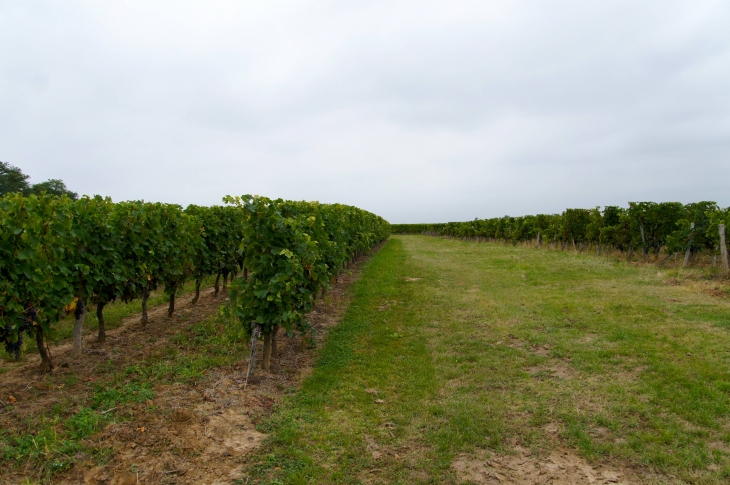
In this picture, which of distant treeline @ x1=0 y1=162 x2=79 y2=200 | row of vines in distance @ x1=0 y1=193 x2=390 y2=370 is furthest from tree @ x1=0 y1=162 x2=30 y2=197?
row of vines in distance @ x1=0 y1=193 x2=390 y2=370

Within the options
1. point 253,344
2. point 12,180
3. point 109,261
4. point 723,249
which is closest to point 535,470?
point 253,344

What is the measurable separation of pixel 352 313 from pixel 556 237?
19269 mm

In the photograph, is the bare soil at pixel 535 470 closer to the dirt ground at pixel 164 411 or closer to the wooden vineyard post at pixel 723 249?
the dirt ground at pixel 164 411

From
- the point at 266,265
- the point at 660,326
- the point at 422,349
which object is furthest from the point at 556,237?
the point at 266,265

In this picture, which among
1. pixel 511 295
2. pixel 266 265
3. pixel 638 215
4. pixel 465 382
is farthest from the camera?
pixel 638 215

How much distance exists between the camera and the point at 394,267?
1802 centimetres

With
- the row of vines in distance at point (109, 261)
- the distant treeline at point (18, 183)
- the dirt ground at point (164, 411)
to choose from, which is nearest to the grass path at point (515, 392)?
the dirt ground at point (164, 411)

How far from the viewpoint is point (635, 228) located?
1745 cm

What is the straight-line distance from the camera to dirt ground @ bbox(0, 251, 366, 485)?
3.43 meters

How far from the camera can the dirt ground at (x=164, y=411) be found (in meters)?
3.43

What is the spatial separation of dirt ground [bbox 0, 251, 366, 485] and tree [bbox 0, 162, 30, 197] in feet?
161

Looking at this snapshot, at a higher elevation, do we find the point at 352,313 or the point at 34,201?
the point at 34,201

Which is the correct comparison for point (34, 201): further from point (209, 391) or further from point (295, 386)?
point (295, 386)

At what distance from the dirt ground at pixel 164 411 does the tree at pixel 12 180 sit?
49.2m
